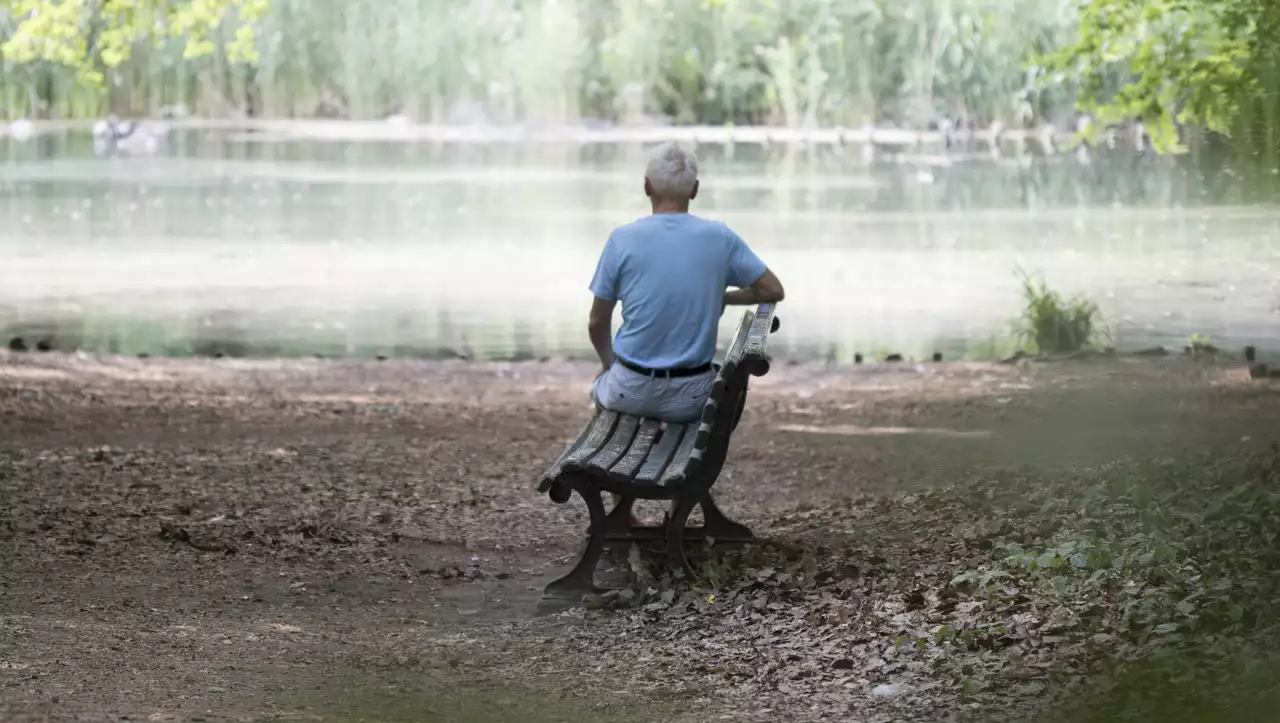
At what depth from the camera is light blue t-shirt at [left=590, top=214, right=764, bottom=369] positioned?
6.11 metres

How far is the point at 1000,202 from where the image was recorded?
2753 cm

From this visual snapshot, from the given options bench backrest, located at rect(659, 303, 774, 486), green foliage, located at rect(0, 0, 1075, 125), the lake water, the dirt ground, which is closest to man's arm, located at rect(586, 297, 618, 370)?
bench backrest, located at rect(659, 303, 774, 486)

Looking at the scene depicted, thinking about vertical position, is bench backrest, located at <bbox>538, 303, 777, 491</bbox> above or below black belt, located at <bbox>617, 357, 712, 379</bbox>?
below

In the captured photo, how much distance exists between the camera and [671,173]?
6.06 m

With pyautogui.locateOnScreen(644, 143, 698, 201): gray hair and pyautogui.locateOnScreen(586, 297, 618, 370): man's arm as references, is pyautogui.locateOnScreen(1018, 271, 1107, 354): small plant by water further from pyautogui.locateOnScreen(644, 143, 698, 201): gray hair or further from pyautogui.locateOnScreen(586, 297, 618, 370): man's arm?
pyautogui.locateOnScreen(644, 143, 698, 201): gray hair

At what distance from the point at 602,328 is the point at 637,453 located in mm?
610

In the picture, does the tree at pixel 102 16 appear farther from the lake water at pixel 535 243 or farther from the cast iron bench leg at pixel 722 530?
the cast iron bench leg at pixel 722 530

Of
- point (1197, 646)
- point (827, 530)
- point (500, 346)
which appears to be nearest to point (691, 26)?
point (500, 346)

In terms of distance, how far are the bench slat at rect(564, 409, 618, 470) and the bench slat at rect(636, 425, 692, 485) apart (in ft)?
0.64

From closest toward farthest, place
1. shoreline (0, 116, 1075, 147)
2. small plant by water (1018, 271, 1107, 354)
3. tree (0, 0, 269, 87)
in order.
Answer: small plant by water (1018, 271, 1107, 354) → tree (0, 0, 269, 87) → shoreline (0, 116, 1075, 147)

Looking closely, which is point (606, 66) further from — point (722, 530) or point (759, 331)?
point (759, 331)

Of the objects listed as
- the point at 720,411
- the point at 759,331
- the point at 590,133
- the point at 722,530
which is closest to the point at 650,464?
the point at 720,411

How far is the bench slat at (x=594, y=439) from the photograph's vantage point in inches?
225

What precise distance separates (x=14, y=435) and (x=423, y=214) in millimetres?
18938
